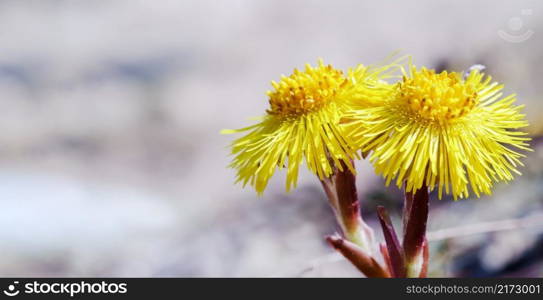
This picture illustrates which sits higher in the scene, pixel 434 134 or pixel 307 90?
pixel 307 90

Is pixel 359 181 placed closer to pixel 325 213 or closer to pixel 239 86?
pixel 325 213

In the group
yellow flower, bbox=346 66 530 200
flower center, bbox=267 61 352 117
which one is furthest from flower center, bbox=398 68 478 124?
flower center, bbox=267 61 352 117

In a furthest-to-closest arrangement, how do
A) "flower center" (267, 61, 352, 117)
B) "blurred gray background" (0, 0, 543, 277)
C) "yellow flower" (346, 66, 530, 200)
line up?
"blurred gray background" (0, 0, 543, 277) → "flower center" (267, 61, 352, 117) → "yellow flower" (346, 66, 530, 200)

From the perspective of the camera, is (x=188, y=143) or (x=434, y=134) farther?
(x=188, y=143)

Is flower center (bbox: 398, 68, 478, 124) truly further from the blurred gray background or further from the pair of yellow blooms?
the blurred gray background

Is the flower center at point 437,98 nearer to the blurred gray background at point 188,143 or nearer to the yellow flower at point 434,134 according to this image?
the yellow flower at point 434,134

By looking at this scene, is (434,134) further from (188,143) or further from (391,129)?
(188,143)

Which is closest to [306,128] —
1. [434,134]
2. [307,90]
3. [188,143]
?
[307,90]

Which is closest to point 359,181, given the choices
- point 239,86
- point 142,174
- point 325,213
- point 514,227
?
point 325,213
